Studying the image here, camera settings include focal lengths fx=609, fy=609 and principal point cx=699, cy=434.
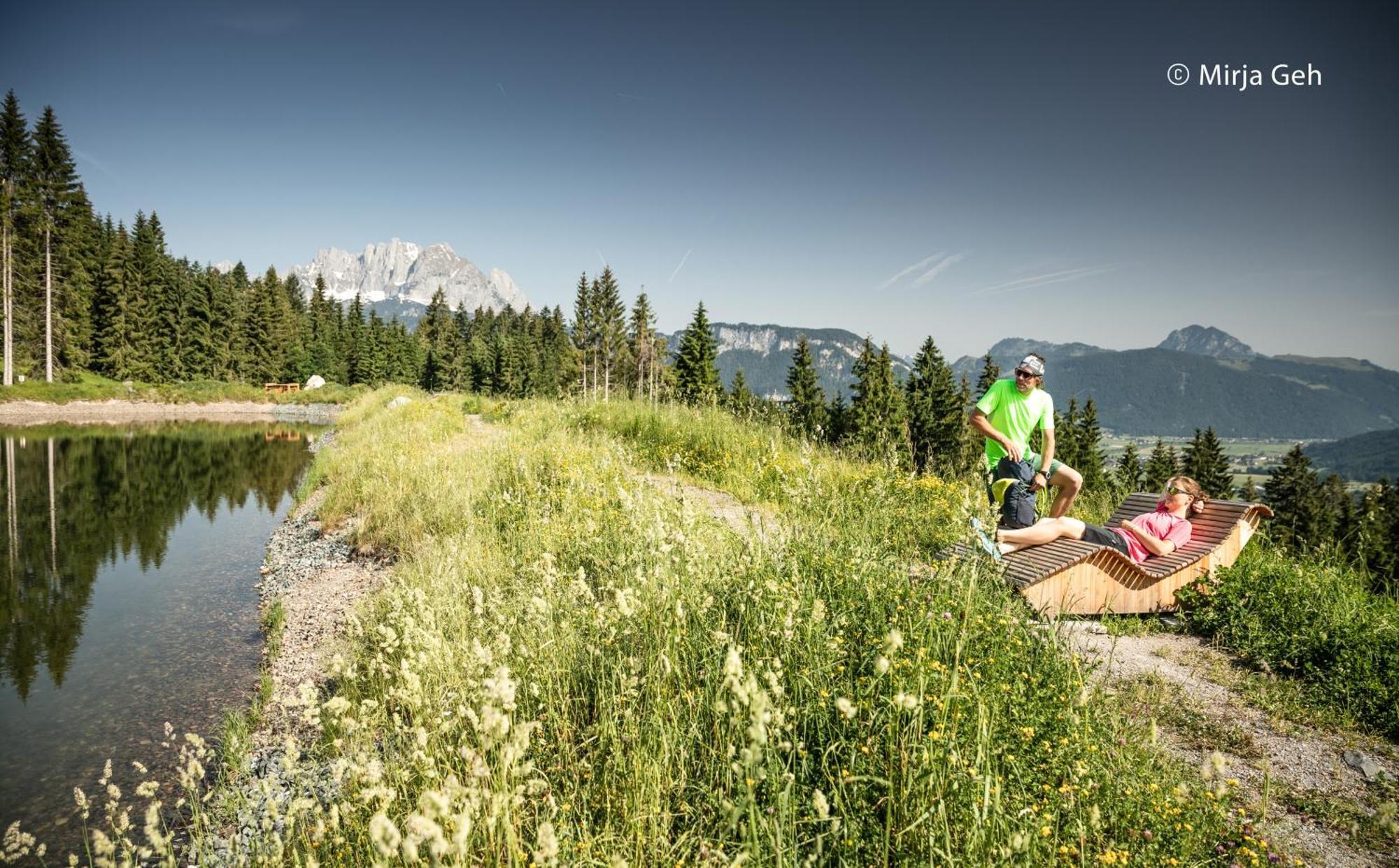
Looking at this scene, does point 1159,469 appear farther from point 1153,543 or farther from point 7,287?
point 7,287

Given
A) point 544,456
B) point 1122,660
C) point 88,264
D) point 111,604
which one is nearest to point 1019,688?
point 1122,660

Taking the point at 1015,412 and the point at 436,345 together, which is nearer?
the point at 1015,412

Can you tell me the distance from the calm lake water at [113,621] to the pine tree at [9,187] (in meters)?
27.7

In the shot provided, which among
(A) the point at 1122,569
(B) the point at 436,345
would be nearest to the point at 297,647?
(A) the point at 1122,569

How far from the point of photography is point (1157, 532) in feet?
22.5

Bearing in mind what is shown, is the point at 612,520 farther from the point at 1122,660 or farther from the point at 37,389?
the point at 37,389

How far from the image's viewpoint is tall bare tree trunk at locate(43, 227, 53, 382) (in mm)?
41156

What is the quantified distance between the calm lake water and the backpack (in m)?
8.46

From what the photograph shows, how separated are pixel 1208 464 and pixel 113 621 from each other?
66615 mm

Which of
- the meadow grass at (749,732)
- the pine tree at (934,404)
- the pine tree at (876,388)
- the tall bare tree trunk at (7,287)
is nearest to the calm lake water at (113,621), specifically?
the meadow grass at (749,732)

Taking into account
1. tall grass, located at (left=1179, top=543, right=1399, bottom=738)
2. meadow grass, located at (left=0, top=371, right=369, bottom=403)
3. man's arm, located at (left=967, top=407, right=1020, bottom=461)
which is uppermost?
meadow grass, located at (left=0, top=371, right=369, bottom=403)

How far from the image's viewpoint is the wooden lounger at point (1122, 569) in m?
5.89

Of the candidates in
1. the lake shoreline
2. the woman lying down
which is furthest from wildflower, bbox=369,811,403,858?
the lake shoreline

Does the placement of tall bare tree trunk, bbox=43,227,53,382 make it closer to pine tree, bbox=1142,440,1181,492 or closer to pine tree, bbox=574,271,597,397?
pine tree, bbox=574,271,597,397
